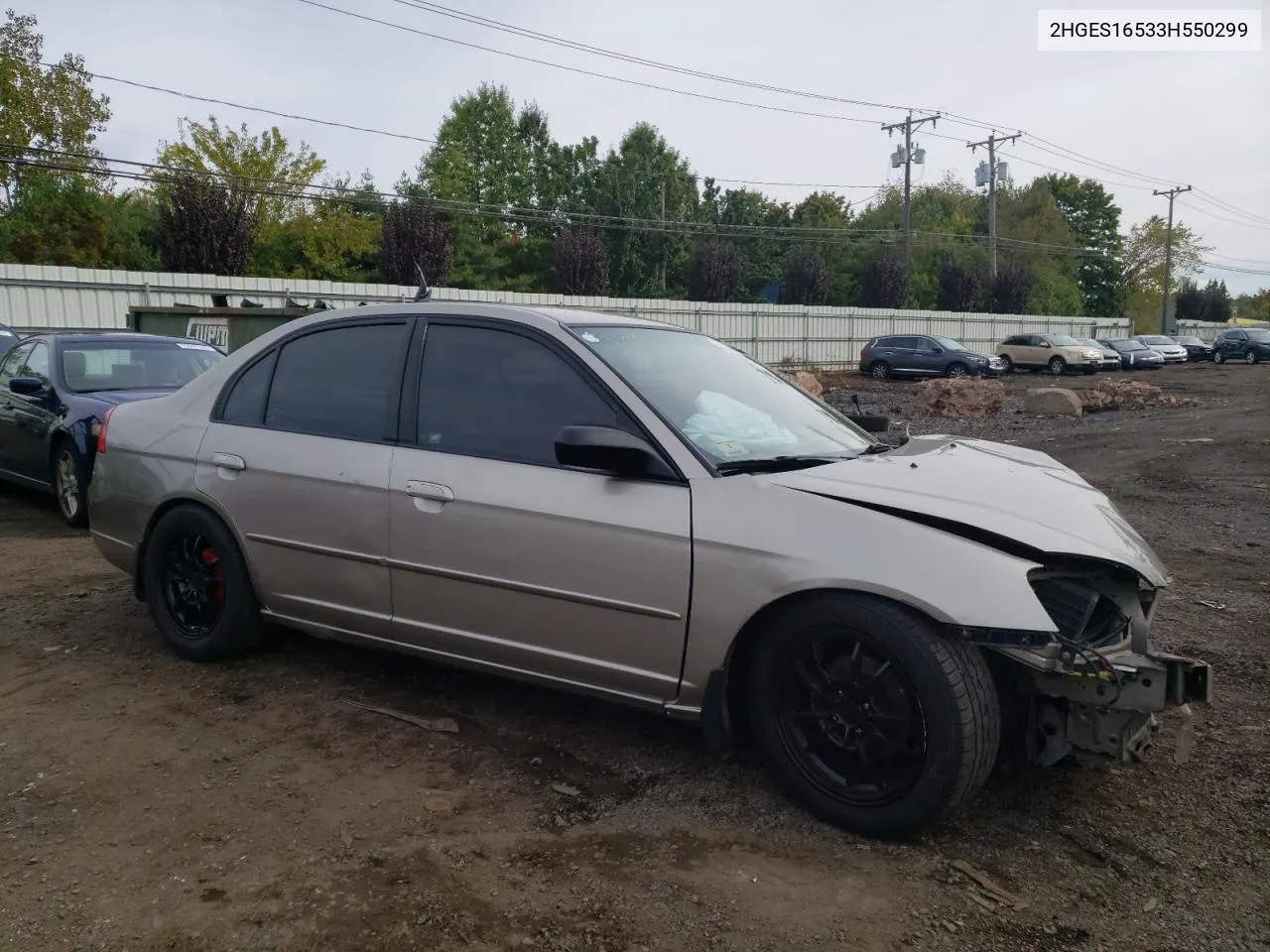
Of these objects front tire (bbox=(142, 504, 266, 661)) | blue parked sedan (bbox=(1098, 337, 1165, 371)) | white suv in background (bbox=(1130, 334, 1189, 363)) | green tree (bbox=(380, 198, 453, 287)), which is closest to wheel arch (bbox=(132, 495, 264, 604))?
front tire (bbox=(142, 504, 266, 661))

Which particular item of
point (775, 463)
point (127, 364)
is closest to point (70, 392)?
point (127, 364)

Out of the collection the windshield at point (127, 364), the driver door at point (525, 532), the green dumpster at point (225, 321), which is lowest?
the driver door at point (525, 532)

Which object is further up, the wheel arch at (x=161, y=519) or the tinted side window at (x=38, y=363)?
the tinted side window at (x=38, y=363)

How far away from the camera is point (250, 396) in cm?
437

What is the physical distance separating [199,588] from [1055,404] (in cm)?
1799

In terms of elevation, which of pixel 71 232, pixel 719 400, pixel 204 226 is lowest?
pixel 719 400

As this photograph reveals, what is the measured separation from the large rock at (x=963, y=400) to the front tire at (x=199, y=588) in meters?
16.7

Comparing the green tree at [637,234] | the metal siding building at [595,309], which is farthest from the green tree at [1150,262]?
the green tree at [637,234]

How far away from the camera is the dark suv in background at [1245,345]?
40031 millimetres

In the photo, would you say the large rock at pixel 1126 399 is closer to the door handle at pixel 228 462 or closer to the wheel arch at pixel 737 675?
the wheel arch at pixel 737 675

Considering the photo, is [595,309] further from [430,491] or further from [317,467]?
[317,467]

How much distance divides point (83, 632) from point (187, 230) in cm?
2931

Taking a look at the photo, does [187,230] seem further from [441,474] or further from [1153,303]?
[1153,303]

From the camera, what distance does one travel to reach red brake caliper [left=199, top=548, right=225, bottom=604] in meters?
4.36
